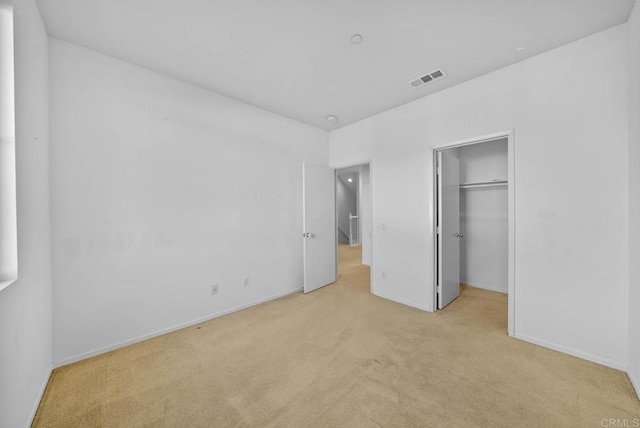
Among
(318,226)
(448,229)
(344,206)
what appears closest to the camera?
(448,229)

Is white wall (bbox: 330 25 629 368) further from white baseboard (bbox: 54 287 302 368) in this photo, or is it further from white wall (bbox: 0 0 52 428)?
white wall (bbox: 0 0 52 428)

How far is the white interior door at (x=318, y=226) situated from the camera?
12.4ft

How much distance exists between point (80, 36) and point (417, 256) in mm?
4106

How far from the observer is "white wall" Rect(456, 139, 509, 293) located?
3.61 meters

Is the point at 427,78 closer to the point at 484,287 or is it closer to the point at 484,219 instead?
the point at 484,219

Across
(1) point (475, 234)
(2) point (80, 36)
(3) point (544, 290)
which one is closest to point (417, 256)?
(3) point (544, 290)

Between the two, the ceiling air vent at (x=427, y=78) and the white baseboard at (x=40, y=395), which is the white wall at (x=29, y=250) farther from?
the ceiling air vent at (x=427, y=78)

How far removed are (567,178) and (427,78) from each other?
1.67 metres

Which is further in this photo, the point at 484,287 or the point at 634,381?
the point at 484,287

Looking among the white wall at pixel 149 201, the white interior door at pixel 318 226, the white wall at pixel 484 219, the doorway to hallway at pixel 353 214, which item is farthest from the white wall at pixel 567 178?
the doorway to hallway at pixel 353 214

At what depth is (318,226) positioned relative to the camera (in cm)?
400

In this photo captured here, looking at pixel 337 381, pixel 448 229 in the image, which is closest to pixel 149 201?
pixel 337 381

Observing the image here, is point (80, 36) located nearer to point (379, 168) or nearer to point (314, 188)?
point (314, 188)

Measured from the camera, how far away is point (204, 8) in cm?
172
